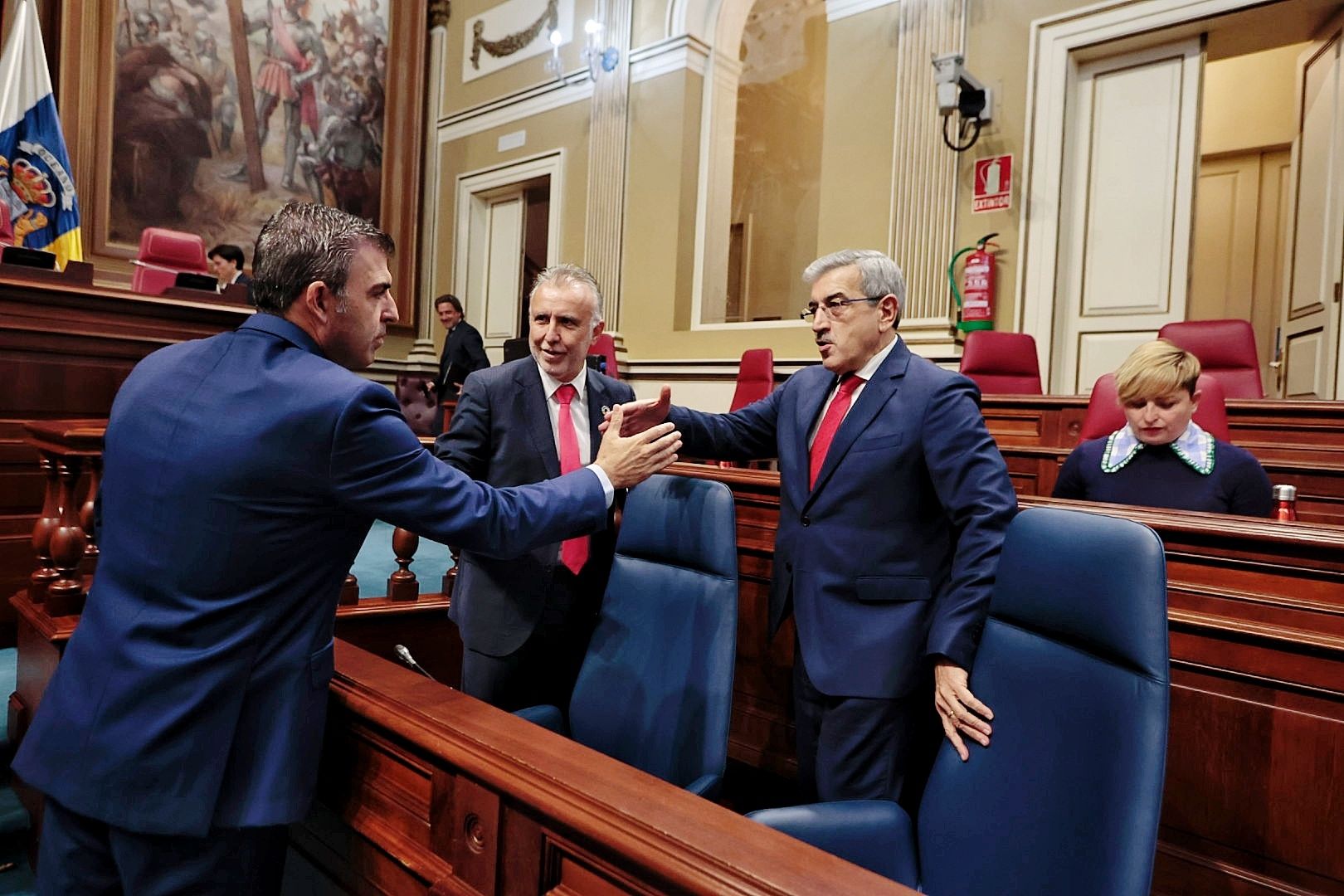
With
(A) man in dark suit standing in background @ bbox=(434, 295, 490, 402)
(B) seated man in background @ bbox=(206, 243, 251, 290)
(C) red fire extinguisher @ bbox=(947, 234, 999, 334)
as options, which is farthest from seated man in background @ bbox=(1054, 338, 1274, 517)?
(B) seated man in background @ bbox=(206, 243, 251, 290)

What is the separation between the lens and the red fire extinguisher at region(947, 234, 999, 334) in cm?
483

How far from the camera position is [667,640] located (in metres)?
1.57

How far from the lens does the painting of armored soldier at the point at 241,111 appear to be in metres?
6.75

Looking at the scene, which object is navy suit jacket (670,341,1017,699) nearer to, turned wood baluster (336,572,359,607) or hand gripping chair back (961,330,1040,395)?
turned wood baluster (336,572,359,607)

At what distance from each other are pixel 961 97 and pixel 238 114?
5.97 m

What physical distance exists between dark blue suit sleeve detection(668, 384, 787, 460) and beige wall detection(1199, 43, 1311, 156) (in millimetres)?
6102

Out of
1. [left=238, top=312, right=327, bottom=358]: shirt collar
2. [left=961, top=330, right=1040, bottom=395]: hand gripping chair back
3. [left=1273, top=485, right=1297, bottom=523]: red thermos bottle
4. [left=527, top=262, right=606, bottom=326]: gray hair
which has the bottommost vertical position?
[left=1273, top=485, right=1297, bottom=523]: red thermos bottle

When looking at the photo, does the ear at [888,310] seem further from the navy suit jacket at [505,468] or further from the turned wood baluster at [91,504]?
the turned wood baluster at [91,504]

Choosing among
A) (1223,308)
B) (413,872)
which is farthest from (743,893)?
(1223,308)

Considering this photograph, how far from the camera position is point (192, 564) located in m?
1.05

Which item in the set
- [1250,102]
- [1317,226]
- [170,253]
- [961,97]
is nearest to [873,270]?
[961,97]

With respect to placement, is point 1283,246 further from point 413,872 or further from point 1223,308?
point 413,872

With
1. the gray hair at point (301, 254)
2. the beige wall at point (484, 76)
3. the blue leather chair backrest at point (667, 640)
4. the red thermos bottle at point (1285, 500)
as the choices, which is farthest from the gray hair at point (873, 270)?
the beige wall at point (484, 76)

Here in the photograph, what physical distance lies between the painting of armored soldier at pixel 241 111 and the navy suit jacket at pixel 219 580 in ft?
22.7
